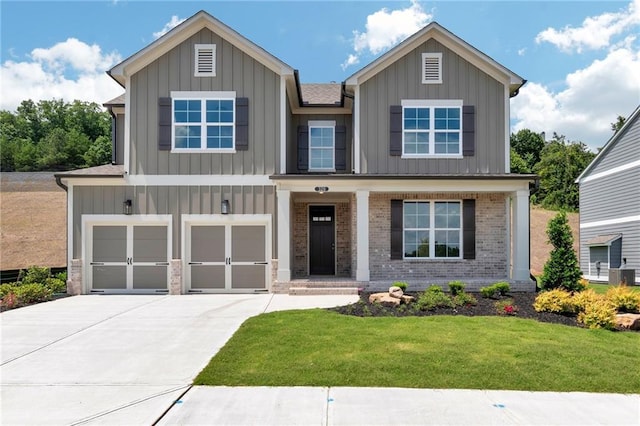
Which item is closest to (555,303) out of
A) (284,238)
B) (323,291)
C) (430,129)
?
(323,291)

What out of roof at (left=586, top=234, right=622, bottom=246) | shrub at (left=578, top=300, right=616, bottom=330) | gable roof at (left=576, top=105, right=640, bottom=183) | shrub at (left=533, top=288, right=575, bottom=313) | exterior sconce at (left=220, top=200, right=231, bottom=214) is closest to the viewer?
shrub at (left=578, top=300, right=616, bottom=330)

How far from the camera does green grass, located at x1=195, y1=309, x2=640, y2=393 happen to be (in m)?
5.45

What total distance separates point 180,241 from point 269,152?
148 inches

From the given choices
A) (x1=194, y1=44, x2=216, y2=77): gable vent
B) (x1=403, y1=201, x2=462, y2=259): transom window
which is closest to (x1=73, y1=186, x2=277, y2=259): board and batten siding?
(x1=194, y1=44, x2=216, y2=77): gable vent

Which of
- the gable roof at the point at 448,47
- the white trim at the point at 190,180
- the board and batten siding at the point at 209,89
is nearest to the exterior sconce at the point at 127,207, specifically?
the white trim at the point at 190,180

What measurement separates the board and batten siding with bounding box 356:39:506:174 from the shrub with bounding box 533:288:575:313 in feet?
16.4

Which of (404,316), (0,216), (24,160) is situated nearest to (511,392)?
(404,316)

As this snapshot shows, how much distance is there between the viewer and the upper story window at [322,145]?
15289 millimetres

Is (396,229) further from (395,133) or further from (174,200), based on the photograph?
(174,200)

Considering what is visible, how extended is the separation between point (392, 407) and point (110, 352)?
4.63 m

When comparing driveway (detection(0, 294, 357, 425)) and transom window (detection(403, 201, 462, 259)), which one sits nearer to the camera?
driveway (detection(0, 294, 357, 425))

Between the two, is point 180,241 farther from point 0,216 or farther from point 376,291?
point 0,216

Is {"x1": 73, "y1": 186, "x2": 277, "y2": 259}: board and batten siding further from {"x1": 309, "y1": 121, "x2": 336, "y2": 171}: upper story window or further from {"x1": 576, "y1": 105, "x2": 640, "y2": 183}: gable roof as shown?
{"x1": 576, "y1": 105, "x2": 640, "y2": 183}: gable roof

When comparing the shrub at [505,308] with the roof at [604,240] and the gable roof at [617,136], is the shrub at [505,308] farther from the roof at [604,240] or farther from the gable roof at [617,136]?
the gable roof at [617,136]
